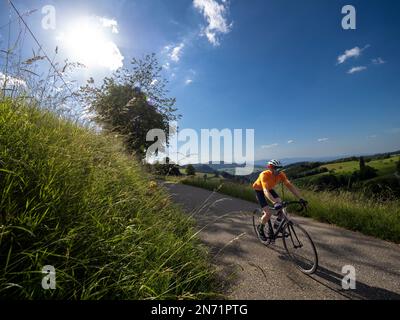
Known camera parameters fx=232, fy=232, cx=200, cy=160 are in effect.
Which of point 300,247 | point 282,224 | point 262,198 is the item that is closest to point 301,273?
point 300,247

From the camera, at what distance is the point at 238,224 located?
7051 mm

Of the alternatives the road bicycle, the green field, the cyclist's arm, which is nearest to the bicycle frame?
the road bicycle

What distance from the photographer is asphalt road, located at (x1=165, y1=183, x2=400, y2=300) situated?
11.0 feet

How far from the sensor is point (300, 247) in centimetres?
458

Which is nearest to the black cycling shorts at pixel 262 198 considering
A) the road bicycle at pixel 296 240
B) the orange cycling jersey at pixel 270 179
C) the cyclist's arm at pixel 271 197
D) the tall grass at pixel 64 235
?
the orange cycling jersey at pixel 270 179

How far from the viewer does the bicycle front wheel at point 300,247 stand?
167 inches

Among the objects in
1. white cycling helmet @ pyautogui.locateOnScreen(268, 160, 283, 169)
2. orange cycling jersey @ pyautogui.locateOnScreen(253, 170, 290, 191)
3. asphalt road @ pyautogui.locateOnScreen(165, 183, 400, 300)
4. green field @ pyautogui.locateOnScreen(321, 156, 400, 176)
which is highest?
white cycling helmet @ pyautogui.locateOnScreen(268, 160, 283, 169)

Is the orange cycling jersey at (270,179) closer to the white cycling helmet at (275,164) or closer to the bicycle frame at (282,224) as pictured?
the white cycling helmet at (275,164)

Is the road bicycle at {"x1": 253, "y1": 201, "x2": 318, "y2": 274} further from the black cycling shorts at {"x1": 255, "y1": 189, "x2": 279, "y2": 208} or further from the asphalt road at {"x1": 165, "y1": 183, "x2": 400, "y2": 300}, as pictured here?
the black cycling shorts at {"x1": 255, "y1": 189, "x2": 279, "y2": 208}

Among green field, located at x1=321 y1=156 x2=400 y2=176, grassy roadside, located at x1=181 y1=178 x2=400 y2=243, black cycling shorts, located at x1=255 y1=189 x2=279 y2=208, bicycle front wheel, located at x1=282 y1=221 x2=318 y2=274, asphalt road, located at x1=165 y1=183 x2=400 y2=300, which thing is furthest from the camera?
green field, located at x1=321 y1=156 x2=400 y2=176

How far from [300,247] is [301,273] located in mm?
655

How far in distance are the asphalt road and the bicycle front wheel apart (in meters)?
0.15

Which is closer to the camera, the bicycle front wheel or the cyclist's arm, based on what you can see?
the bicycle front wheel
